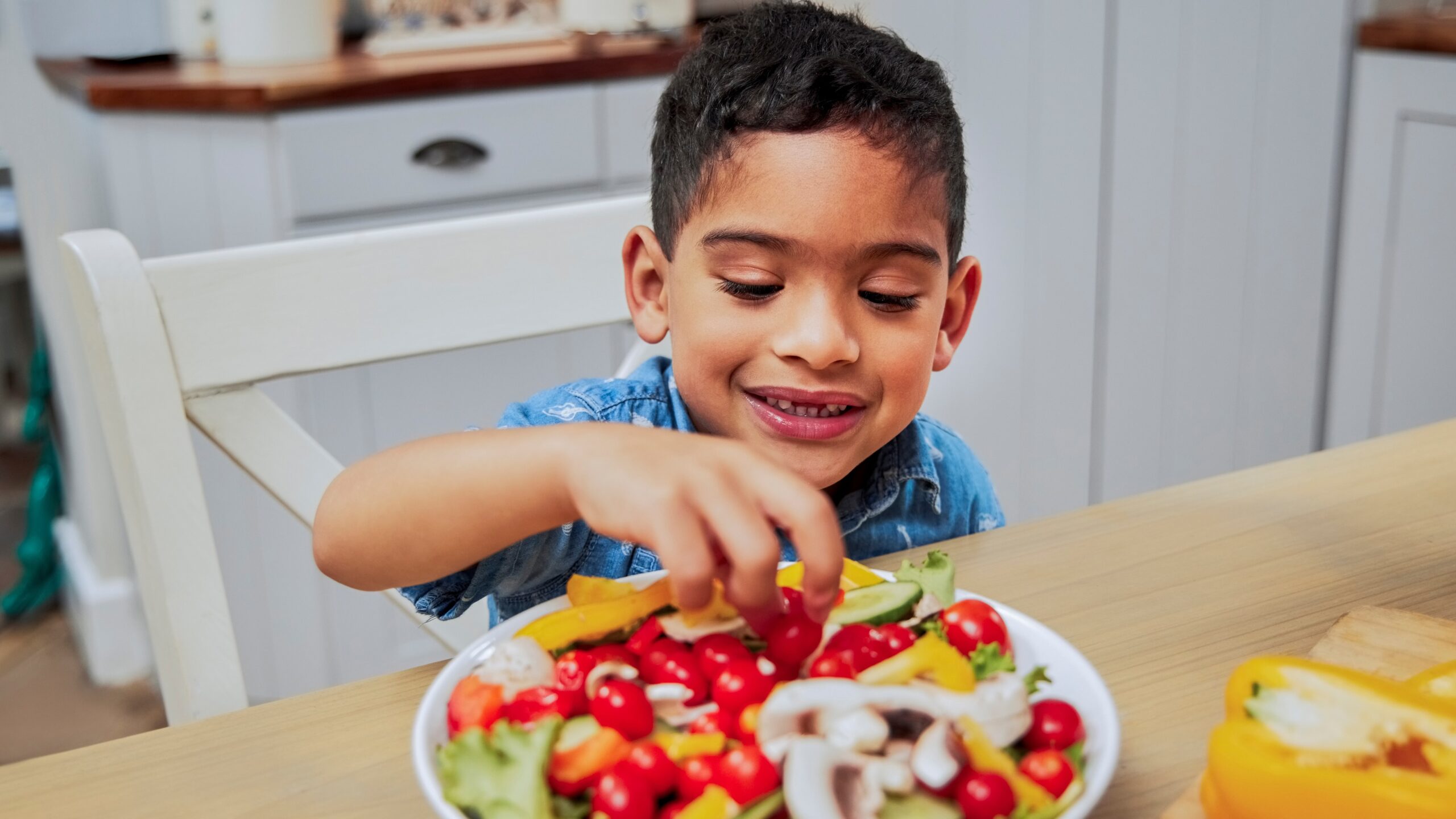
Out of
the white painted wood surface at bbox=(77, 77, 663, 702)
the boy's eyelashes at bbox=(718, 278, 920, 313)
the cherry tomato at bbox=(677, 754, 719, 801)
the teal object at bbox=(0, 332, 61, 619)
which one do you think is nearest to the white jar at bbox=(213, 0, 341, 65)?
the white painted wood surface at bbox=(77, 77, 663, 702)

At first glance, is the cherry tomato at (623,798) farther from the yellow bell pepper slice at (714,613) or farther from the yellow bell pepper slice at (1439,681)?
the yellow bell pepper slice at (1439,681)

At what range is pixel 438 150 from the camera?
6.38ft

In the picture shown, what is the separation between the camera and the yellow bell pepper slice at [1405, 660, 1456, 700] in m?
0.53

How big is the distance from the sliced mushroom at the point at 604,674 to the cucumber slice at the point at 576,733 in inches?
0.6

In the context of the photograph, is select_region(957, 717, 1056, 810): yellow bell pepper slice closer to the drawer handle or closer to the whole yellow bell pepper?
the whole yellow bell pepper

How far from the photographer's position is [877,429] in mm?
852

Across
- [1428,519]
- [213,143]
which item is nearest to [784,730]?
[1428,519]

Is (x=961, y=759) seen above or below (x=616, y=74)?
below

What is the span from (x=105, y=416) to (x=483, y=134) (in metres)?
1.20

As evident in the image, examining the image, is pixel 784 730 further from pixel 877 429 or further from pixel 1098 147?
pixel 1098 147

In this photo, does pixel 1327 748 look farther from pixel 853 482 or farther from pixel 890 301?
pixel 853 482

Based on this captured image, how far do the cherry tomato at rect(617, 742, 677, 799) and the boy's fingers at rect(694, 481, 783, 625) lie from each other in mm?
73

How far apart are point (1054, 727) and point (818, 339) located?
0.32 m

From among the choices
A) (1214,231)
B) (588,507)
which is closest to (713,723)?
(588,507)
